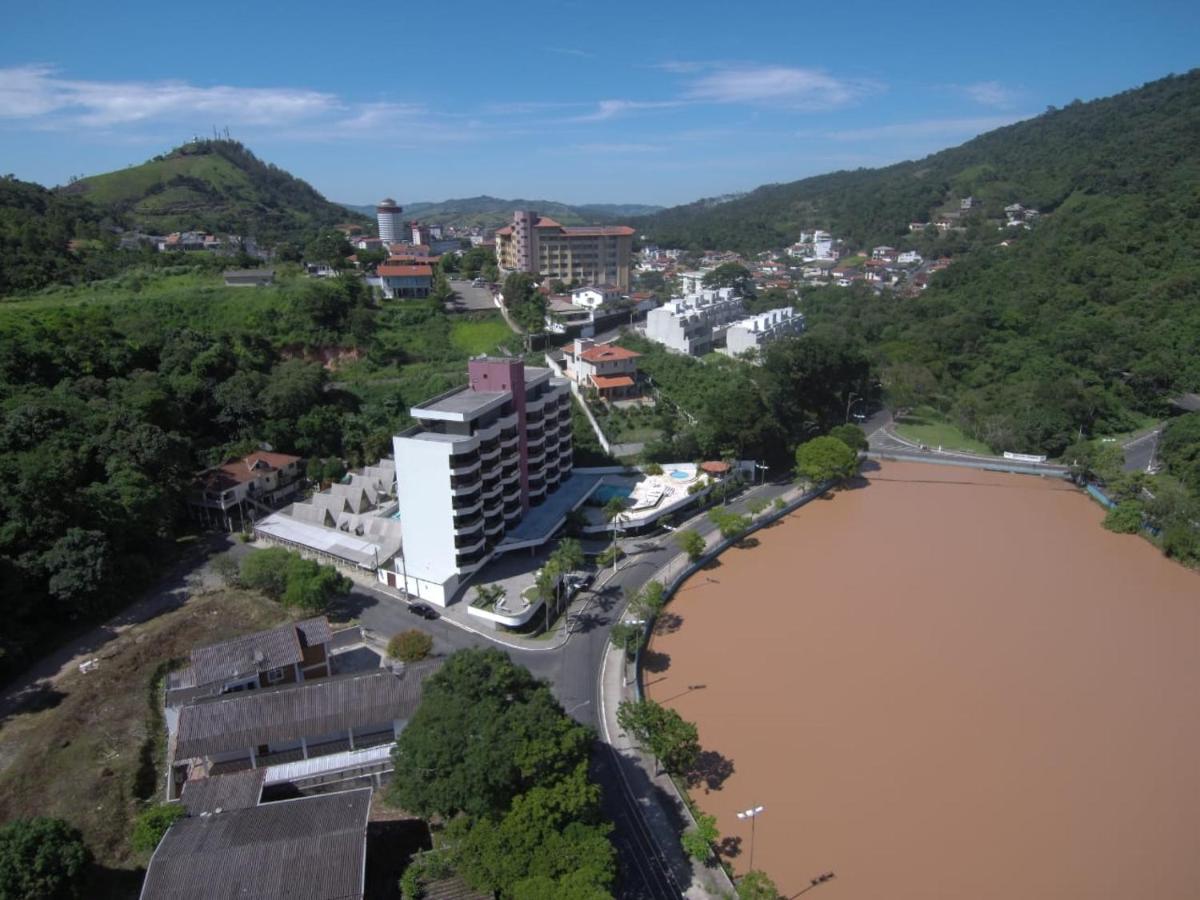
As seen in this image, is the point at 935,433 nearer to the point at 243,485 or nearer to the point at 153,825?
the point at 243,485

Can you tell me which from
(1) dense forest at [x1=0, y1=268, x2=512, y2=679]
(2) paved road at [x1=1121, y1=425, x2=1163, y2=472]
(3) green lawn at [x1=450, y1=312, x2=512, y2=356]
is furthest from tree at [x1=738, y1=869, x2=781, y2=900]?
(3) green lawn at [x1=450, y1=312, x2=512, y2=356]

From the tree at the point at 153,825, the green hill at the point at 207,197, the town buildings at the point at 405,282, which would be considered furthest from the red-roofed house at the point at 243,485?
the green hill at the point at 207,197

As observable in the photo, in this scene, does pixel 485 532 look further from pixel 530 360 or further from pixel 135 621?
pixel 530 360

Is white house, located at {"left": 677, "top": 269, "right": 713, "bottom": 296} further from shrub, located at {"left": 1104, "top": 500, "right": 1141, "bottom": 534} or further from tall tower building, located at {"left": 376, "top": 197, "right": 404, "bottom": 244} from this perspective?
shrub, located at {"left": 1104, "top": 500, "right": 1141, "bottom": 534}

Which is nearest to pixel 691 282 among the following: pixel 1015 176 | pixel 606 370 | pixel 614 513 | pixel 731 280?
pixel 731 280

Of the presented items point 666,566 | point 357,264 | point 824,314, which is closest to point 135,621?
point 666,566

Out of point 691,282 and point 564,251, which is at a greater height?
point 564,251

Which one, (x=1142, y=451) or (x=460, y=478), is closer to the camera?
(x=460, y=478)

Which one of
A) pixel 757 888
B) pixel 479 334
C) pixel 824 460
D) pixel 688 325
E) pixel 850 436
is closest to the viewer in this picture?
pixel 757 888
